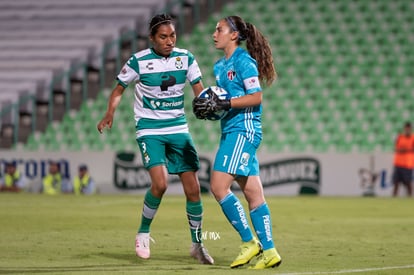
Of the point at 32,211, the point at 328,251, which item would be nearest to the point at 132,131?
the point at 32,211

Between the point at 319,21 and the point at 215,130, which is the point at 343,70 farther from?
the point at 215,130

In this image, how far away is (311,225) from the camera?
12.5 meters

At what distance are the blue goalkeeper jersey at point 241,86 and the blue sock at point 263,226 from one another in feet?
1.77

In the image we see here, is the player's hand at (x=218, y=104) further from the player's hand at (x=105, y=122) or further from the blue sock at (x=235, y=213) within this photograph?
the player's hand at (x=105, y=122)

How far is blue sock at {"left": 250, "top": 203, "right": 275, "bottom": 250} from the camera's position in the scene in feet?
24.5

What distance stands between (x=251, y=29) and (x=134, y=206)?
29.1 feet

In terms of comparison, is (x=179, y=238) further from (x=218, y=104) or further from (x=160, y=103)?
(x=218, y=104)

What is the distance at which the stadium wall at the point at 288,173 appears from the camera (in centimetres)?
2088

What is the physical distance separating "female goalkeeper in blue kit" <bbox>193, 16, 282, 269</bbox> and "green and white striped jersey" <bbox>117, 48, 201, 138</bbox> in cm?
72

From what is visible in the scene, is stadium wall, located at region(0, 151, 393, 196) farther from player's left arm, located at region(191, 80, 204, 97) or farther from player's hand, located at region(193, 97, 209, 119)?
player's hand, located at region(193, 97, 209, 119)

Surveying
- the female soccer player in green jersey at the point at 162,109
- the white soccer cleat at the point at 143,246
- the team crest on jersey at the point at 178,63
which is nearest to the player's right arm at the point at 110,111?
the female soccer player in green jersey at the point at 162,109

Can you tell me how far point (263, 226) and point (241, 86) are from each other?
1.14 m

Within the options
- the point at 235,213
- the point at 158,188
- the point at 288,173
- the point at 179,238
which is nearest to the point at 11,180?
the point at 288,173

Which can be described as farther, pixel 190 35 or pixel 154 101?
pixel 190 35
